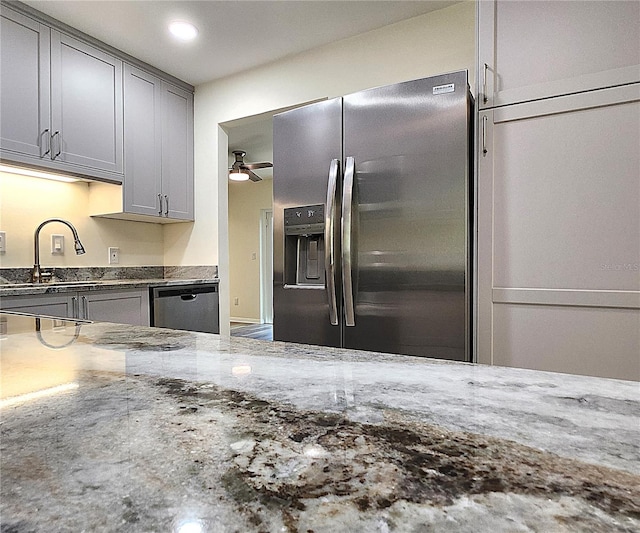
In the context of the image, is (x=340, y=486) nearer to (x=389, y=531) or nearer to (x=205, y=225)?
(x=389, y=531)

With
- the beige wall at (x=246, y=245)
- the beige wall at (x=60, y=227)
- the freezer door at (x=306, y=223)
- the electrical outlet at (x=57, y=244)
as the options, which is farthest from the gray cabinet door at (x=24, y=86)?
the beige wall at (x=246, y=245)

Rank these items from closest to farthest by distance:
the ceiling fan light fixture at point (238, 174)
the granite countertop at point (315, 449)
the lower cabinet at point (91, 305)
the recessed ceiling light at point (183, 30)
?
the granite countertop at point (315, 449) < the lower cabinet at point (91, 305) < the recessed ceiling light at point (183, 30) < the ceiling fan light fixture at point (238, 174)

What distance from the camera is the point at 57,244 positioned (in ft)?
9.54

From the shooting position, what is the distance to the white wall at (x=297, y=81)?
2432 mm

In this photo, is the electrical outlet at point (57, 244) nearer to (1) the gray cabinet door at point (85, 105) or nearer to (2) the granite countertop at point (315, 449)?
(1) the gray cabinet door at point (85, 105)

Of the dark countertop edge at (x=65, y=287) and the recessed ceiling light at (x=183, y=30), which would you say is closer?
the dark countertop edge at (x=65, y=287)

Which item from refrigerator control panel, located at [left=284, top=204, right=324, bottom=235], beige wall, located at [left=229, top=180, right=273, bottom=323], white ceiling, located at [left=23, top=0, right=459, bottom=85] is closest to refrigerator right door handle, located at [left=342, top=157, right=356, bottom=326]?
refrigerator control panel, located at [left=284, top=204, right=324, bottom=235]

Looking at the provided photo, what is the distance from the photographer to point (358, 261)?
6.26 feet

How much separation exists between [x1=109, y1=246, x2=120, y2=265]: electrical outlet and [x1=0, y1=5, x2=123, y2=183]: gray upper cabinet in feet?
2.07

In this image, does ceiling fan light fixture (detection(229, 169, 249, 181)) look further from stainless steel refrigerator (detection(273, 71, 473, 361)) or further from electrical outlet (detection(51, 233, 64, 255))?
stainless steel refrigerator (detection(273, 71, 473, 361))

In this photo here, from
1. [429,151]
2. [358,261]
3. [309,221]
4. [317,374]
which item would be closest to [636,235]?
[429,151]

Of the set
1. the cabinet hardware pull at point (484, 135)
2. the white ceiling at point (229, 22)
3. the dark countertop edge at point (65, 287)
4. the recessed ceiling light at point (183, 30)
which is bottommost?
the dark countertop edge at point (65, 287)

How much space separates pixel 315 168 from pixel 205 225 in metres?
1.65

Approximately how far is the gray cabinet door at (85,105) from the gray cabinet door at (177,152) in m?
0.39
